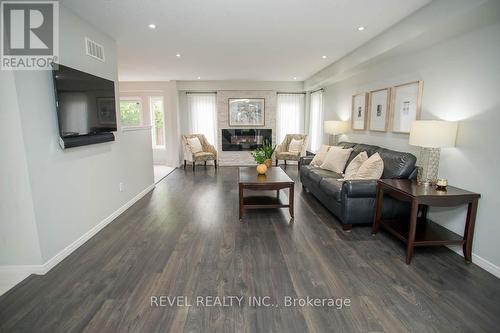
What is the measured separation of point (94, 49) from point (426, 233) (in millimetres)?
4205

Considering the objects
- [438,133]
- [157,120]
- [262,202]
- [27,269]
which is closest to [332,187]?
[262,202]

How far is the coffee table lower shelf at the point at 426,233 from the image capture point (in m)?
2.32

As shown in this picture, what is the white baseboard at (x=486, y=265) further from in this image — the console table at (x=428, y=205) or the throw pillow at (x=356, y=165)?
the throw pillow at (x=356, y=165)

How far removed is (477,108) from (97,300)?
361 cm

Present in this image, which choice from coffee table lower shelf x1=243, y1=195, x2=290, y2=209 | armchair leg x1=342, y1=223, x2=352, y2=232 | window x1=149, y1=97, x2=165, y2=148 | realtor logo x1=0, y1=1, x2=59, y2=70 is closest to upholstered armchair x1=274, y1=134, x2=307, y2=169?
coffee table lower shelf x1=243, y1=195, x2=290, y2=209

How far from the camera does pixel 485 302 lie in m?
1.81

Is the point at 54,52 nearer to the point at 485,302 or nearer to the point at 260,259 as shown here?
the point at 260,259

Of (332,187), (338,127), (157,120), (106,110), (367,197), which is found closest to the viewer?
(367,197)

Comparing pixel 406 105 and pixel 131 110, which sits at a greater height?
pixel 131 110

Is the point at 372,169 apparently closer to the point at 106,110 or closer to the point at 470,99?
the point at 470,99

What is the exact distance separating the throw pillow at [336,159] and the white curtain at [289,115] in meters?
3.36

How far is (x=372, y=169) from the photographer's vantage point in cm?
317

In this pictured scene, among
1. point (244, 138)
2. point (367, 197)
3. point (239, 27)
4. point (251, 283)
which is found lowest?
point (251, 283)

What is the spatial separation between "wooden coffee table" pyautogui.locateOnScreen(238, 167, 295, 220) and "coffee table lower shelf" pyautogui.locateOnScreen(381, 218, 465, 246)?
1.23 m
